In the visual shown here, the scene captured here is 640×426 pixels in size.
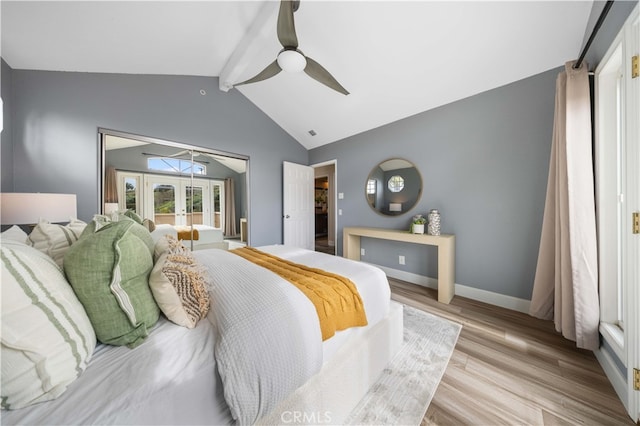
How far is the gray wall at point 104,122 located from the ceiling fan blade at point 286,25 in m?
2.08

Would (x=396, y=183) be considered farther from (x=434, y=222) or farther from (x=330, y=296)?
(x=330, y=296)

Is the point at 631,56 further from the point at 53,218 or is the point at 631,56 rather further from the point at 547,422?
the point at 53,218

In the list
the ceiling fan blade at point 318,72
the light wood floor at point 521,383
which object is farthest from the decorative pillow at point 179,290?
the ceiling fan blade at point 318,72

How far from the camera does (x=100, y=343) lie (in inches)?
31.5

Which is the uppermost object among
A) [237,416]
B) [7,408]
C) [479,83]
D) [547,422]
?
[479,83]

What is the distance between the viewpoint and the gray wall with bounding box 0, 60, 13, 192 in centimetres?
189

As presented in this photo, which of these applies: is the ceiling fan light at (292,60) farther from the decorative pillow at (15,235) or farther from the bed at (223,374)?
the decorative pillow at (15,235)

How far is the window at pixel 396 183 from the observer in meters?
3.26

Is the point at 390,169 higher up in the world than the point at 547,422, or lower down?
higher up

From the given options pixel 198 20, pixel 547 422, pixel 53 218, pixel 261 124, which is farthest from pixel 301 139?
pixel 547 422

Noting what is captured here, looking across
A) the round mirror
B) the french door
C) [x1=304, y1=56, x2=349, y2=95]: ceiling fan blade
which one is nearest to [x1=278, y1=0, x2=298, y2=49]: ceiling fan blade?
[x1=304, y1=56, x2=349, y2=95]: ceiling fan blade

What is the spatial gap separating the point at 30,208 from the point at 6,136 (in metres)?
0.96

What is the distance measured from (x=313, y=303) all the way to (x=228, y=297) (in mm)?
408

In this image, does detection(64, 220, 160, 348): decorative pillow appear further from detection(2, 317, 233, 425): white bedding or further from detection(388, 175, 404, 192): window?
detection(388, 175, 404, 192): window
